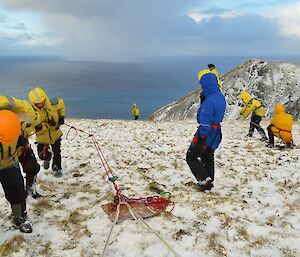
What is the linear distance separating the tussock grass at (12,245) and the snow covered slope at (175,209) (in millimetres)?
18

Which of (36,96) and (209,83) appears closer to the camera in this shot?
(209,83)

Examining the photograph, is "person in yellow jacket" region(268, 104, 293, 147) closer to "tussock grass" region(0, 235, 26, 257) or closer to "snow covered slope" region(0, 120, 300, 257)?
"snow covered slope" region(0, 120, 300, 257)

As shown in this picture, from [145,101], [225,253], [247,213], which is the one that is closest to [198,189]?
[247,213]

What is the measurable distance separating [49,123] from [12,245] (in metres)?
4.50

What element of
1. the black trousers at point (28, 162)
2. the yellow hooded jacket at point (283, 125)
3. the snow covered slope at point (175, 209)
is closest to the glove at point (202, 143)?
the snow covered slope at point (175, 209)

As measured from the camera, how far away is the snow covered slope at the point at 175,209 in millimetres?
6031

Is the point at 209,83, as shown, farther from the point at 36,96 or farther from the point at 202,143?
the point at 36,96

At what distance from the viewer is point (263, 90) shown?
140 ft

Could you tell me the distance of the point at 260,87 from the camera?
1700 inches

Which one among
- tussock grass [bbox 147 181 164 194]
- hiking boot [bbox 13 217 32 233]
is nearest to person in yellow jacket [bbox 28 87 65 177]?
tussock grass [bbox 147 181 164 194]

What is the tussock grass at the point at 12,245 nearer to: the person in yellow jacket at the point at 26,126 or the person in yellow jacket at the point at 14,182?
the person in yellow jacket at the point at 14,182

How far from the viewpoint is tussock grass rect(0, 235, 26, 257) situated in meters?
5.71

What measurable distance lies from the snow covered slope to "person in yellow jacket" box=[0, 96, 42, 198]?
56 centimetres

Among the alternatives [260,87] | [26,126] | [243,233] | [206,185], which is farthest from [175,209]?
[260,87]
